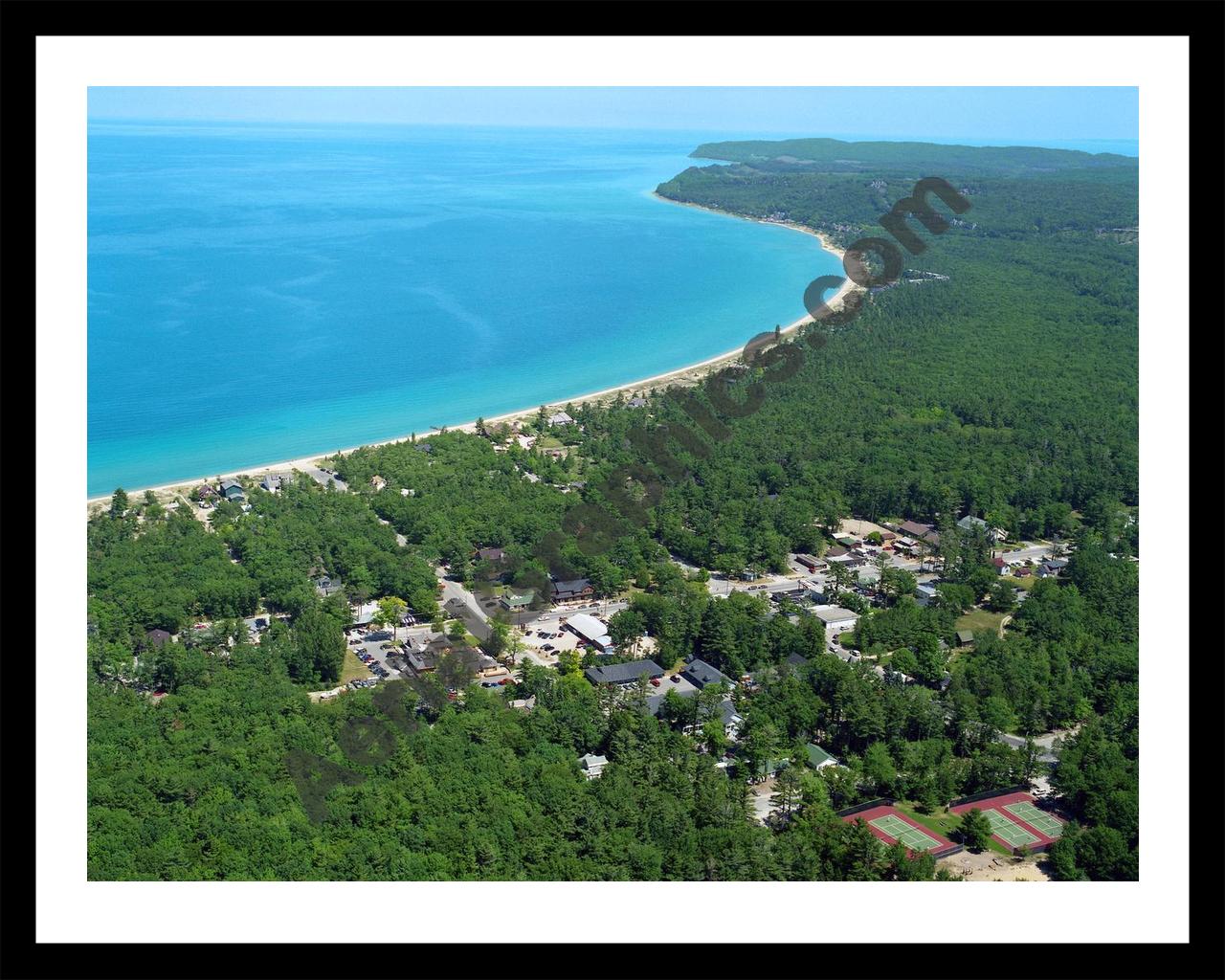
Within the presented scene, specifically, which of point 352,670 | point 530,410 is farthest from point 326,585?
point 530,410

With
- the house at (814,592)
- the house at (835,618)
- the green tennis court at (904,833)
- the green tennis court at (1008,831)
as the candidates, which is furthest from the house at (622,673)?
the green tennis court at (1008,831)

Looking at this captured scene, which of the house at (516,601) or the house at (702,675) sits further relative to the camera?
the house at (516,601)

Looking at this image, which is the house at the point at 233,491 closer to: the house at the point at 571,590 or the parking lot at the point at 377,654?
the parking lot at the point at 377,654

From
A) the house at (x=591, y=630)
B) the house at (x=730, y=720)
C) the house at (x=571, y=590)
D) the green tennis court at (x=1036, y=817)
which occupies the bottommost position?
the green tennis court at (x=1036, y=817)

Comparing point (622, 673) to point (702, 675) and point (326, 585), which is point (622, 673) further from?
point (326, 585)
